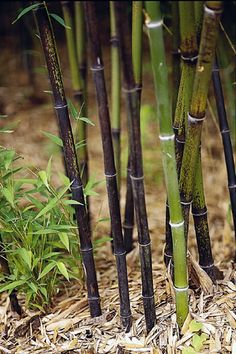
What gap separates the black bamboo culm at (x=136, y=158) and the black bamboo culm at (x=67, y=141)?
14cm

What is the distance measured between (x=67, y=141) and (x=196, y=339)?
1.51 feet

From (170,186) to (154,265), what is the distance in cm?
57

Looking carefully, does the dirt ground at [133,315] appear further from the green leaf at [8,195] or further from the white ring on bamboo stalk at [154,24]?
the white ring on bamboo stalk at [154,24]

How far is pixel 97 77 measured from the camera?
1010mm

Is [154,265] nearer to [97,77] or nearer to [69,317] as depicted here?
[69,317]

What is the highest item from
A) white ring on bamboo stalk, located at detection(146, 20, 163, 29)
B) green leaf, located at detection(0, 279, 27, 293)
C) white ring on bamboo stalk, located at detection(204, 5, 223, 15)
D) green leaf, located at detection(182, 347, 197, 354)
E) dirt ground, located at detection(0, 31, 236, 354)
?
white ring on bamboo stalk, located at detection(204, 5, 223, 15)

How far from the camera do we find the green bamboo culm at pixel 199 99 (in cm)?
88

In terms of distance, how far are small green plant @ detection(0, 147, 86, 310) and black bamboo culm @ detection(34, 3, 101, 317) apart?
0.03 meters

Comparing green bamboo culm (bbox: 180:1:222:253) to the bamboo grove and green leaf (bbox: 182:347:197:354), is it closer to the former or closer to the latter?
the bamboo grove

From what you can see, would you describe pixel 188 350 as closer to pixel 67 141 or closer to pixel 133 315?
pixel 133 315

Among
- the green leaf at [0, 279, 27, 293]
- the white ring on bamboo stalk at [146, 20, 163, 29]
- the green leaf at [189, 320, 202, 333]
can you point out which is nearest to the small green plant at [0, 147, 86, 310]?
the green leaf at [0, 279, 27, 293]

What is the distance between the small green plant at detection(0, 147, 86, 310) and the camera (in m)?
1.18

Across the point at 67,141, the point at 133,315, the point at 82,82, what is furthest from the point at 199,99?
the point at 82,82

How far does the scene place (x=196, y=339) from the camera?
114 centimetres
